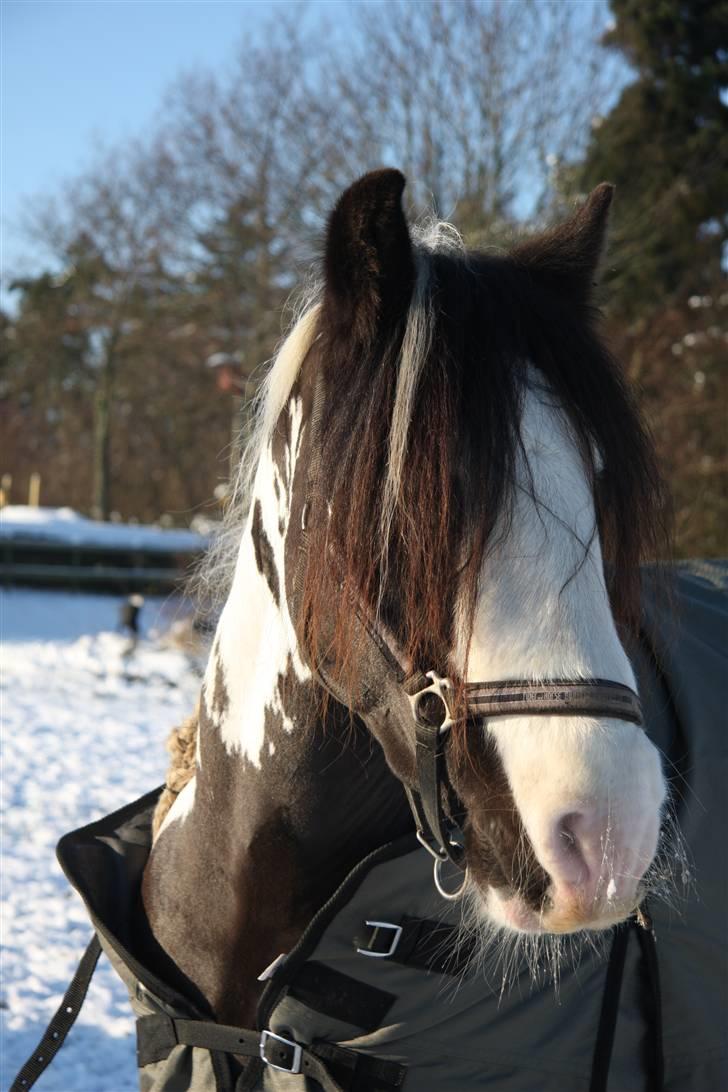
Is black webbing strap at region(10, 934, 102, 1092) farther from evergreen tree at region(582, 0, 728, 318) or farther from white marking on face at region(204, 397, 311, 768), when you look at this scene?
evergreen tree at region(582, 0, 728, 318)

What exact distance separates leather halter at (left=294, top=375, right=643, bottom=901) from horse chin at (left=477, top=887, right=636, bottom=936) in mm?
116

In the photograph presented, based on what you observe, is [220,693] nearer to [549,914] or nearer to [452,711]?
[452,711]

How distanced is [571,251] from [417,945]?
133 cm

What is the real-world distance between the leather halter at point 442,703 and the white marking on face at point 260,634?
0.14 meters

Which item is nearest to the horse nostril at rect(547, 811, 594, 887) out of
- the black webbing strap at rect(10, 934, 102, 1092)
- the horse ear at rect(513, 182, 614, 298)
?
the horse ear at rect(513, 182, 614, 298)

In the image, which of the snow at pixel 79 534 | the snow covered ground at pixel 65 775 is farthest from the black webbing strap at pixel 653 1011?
the snow at pixel 79 534

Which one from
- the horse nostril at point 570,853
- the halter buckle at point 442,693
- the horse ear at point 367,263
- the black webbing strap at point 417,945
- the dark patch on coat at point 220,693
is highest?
the horse ear at point 367,263

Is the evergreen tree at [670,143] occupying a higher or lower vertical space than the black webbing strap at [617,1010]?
higher

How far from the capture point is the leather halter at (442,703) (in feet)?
4.29

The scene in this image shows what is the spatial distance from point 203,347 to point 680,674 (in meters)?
22.1

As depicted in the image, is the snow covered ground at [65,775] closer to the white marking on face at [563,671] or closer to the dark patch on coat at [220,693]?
the dark patch on coat at [220,693]

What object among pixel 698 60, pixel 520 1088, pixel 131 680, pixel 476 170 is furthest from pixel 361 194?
pixel 698 60

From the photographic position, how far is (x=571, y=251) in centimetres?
182

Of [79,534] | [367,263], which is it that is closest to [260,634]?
[367,263]
